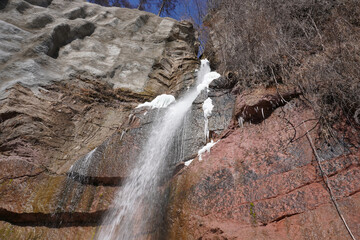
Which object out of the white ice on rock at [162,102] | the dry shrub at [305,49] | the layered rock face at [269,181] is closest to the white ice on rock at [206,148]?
the layered rock face at [269,181]

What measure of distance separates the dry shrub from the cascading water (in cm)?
203

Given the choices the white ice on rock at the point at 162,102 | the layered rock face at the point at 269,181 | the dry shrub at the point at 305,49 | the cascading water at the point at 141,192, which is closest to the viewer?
the layered rock face at the point at 269,181

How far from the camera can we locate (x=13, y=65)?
22.2 feet

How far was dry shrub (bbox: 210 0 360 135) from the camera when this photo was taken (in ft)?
10.7

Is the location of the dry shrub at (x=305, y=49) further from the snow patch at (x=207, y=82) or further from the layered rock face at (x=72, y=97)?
the layered rock face at (x=72, y=97)

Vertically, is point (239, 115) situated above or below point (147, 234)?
above

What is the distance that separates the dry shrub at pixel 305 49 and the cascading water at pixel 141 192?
80.0 inches

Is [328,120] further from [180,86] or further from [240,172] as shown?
[180,86]

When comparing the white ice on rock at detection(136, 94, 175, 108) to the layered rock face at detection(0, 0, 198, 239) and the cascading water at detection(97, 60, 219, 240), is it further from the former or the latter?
the cascading water at detection(97, 60, 219, 240)

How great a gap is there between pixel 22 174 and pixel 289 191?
14.9ft

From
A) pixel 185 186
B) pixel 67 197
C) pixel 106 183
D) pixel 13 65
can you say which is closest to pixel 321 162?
pixel 185 186

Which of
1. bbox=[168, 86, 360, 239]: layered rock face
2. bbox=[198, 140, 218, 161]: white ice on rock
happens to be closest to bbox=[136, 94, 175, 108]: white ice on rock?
bbox=[198, 140, 218, 161]: white ice on rock

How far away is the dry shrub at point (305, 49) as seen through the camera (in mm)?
3271

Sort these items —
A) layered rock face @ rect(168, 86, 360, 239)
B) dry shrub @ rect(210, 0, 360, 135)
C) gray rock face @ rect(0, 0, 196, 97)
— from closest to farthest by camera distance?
layered rock face @ rect(168, 86, 360, 239), dry shrub @ rect(210, 0, 360, 135), gray rock face @ rect(0, 0, 196, 97)
